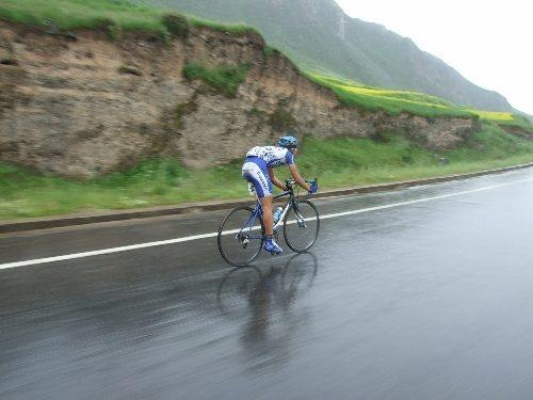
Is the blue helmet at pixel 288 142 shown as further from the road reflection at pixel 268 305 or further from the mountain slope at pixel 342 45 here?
the mountain slope at pixel 342 45

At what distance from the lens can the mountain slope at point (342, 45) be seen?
107806 millimetres

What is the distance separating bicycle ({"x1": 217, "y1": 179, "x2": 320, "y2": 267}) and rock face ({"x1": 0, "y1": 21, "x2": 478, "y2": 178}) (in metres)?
8.11

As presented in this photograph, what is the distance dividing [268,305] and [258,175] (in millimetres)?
2200

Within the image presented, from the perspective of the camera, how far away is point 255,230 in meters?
7.55

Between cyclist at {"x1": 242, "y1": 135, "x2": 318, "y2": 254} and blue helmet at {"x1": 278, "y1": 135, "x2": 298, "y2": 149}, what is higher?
blue helmet at {"x1": 278, "y1": 135, "x2": 298, "y2": 149}

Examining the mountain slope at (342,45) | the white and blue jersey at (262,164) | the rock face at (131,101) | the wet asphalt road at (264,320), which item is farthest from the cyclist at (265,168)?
the mountain slope at (342,45)

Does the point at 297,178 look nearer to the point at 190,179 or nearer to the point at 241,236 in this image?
the point at 241,236

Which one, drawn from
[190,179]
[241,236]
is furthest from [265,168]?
[190,179]

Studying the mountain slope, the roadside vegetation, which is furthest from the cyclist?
the mountain slope

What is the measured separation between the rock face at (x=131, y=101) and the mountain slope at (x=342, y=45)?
5919 centimetres

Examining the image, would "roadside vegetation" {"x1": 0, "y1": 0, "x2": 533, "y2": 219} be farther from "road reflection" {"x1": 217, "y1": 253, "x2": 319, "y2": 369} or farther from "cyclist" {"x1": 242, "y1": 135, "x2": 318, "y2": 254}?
"road reflection" {"x1": 217, "y1": 253, "x2": 319, "y2": 369}

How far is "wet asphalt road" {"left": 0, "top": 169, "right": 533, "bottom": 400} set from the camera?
393 cm

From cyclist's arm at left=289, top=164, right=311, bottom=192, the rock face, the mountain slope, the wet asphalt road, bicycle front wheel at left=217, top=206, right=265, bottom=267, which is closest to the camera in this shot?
the wet asphalt road

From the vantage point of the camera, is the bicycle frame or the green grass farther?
the green grass
